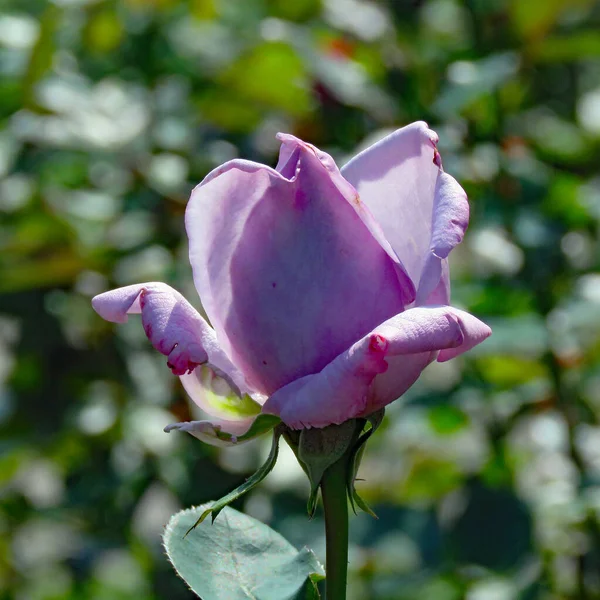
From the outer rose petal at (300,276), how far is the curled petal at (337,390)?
3cm

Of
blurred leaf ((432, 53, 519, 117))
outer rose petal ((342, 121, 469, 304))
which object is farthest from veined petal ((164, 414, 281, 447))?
blurred leaf ((432, 53, 519, 117))

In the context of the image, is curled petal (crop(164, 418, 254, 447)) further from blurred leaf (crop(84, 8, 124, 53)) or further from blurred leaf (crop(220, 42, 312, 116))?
blurred leaf (crop(84, 8, 124, 53))

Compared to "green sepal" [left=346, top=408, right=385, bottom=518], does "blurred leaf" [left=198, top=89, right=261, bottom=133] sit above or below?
below

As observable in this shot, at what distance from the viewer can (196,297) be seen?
138cm

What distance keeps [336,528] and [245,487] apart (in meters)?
0.05

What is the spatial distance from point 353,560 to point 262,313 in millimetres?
858

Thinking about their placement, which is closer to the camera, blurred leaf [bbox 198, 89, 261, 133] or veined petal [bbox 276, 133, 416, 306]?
veined petal [bbox 276, 133, 416, 306]

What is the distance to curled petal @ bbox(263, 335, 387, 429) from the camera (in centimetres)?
45

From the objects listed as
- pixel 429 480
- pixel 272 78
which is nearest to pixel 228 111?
pixel 272 78

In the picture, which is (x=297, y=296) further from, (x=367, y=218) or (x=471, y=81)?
(x=471, y=81)

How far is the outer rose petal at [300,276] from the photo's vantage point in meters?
0.50

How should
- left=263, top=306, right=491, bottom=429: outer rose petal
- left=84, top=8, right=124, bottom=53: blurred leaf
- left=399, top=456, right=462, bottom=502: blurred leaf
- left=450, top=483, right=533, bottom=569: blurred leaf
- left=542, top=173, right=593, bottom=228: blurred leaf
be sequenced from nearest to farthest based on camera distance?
1. left=263, top=306, right=491, bottom=429: outer rose petal
2. left=450, top=483, right=533, bottom=569: blurred leaf
3. left=542, top=173, right=593, bottom=228: blurred leaf
4. left=399, top=456, right=462, bottom=502: blurred leaf
5. left=84, top=8, right=124, bottom=53: blurred leaf

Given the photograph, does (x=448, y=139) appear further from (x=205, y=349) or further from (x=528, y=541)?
(x=205, y=349)

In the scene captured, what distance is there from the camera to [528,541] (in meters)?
1.23
